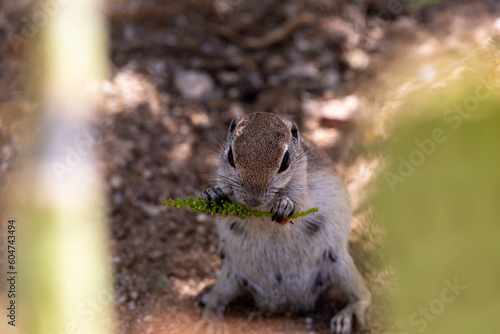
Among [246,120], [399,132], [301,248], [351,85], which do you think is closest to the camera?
[399,132]

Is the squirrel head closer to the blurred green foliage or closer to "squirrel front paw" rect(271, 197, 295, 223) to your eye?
"squirrel front paw" rect(271, 197, 295, 223)

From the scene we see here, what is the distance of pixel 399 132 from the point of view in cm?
256

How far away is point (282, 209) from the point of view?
269 centimetres

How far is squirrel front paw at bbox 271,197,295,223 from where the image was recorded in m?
2.69

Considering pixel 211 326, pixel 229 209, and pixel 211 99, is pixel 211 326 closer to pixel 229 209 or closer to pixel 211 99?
pixel 229 209

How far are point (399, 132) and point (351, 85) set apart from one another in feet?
9.11

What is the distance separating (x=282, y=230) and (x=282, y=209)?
408 mm

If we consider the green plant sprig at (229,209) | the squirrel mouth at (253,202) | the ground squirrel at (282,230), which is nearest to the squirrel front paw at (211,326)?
the ground squirrel at (282,230)

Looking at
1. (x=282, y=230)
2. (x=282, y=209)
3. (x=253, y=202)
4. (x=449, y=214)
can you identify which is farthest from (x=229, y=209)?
(x=449, y=214)

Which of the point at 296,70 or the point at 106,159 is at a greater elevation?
the point at 296,70

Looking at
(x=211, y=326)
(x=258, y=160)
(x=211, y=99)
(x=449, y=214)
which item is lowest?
(x=211, y=326)

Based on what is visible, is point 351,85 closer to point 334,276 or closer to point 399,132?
point 334,276

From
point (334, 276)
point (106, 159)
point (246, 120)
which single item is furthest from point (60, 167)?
point (334, 276)

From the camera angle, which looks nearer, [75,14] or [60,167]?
[60,167]
